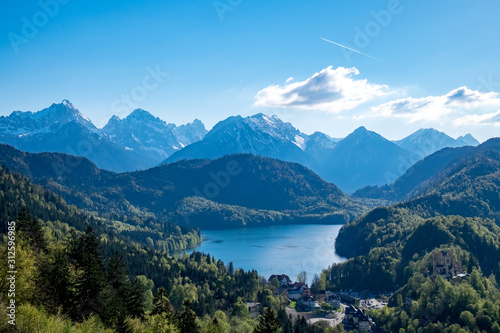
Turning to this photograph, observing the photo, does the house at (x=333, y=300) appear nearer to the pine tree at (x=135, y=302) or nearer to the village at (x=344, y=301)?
the village at (x=344, y=301)

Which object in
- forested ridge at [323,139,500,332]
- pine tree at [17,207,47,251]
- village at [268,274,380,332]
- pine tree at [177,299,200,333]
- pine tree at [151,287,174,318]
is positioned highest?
pine tree at [17,207,47,251]

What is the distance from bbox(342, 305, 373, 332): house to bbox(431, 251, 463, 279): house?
74.2ft

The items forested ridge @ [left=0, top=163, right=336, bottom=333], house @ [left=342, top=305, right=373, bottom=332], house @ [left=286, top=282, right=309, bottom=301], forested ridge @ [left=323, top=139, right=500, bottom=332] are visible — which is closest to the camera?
forested ridge @ [left=0, top=163, right=336, bottom=333]

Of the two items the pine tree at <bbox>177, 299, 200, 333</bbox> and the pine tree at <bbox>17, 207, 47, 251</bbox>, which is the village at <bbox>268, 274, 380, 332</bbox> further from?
the pine tree at <bbox>17, 207, 47, 251</bbox>

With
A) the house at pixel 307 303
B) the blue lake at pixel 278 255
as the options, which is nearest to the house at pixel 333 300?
the house at pixel 307 303

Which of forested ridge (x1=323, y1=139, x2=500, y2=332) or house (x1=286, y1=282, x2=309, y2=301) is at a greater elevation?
forested ridge (x1=323, y1=139, x2=500, y2=332)

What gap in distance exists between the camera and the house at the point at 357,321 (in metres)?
76.1

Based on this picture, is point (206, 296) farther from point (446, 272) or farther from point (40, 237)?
point (446, 272)

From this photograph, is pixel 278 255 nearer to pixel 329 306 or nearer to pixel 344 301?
pixel 344 301

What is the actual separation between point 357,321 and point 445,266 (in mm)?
28743

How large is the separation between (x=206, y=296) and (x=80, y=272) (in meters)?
45.5

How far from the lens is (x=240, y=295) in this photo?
8444cm

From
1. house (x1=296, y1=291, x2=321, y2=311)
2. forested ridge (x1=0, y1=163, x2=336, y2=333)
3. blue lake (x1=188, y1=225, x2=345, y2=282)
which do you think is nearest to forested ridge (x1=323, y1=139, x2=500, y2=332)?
blue lake (x1=188, y1=225, x2=345, y2=282)

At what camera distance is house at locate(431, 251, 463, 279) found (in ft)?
301
